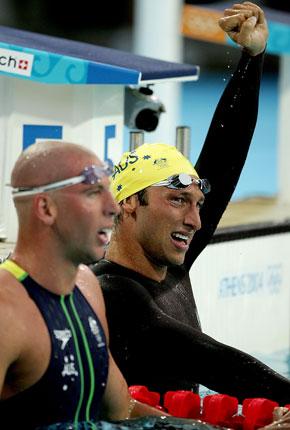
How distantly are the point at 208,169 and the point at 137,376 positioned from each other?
0.82m

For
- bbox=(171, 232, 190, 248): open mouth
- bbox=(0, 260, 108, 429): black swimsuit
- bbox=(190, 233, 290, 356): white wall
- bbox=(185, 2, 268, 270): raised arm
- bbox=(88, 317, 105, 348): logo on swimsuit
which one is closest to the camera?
bbox=(0, 260, 108, 429): black swimsuit

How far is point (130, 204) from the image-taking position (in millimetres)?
3756

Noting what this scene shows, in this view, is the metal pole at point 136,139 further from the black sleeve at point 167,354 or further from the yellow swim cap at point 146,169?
the black sleeve at point 167,354

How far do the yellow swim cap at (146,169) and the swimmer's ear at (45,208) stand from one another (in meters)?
0.94

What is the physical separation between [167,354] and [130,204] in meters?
0.49

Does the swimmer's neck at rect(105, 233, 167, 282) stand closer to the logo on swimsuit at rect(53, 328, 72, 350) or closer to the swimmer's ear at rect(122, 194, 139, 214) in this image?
the swimmer's ear at rect(122, 194, 139, 214)

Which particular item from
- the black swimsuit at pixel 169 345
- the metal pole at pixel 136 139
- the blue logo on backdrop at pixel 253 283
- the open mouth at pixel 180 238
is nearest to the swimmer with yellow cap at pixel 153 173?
the open mouth at pixel 180 238

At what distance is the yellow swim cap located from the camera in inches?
148

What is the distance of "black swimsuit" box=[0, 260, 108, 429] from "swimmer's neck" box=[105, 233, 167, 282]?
0.74m

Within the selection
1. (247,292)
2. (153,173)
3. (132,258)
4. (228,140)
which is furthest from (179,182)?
(247,292)

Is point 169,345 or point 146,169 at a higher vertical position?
point 146,169

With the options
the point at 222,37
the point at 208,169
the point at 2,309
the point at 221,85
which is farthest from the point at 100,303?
the point at 221,85

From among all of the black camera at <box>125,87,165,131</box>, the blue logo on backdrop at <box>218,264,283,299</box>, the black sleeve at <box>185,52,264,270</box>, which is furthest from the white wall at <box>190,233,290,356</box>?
the black sleeve at <box>185,52,264,270</box>

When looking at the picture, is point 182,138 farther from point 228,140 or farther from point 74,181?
point 74,181
